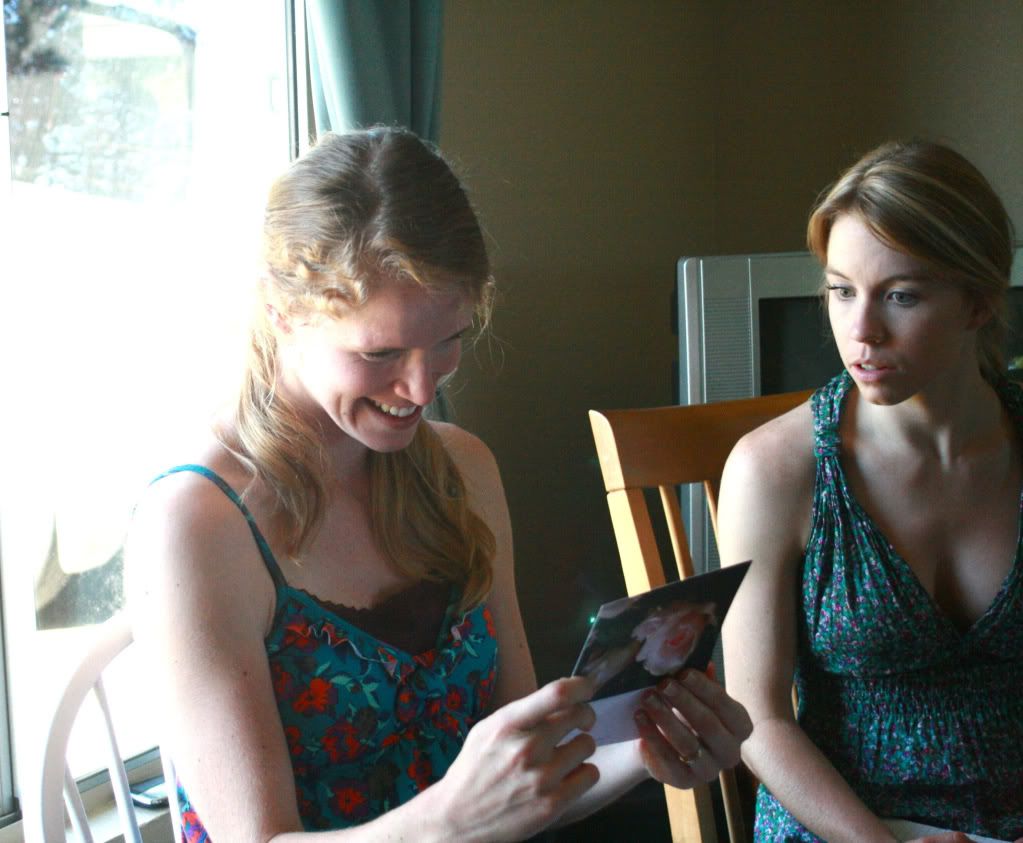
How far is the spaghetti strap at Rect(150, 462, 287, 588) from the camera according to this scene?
1094mm

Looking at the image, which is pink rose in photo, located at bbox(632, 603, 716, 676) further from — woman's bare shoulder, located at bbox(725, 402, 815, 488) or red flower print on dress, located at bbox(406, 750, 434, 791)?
woman's bare shoulder, located at bbox(725, 402, 815, 488)

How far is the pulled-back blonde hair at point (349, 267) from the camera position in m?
1.07

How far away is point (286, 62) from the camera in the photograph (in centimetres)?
206

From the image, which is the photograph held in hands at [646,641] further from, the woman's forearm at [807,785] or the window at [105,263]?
the window at [105,263]

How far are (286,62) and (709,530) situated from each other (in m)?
1.13

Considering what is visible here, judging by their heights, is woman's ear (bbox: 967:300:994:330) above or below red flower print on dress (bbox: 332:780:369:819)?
above

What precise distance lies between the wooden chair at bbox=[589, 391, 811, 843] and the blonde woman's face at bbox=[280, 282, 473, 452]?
1.44 feet

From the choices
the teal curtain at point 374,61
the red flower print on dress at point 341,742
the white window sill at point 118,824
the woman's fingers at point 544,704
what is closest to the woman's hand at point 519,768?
the woman's fingers at point 544,704

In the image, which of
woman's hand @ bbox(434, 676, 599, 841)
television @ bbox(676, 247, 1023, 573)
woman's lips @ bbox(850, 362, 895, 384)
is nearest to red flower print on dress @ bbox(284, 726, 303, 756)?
woman's hand @ bbox(434, 676, 599, 841)

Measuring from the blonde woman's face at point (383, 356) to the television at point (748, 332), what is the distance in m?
1.04

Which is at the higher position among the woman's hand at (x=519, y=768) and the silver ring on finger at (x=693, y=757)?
the woman's hand at (x=519, y=768)

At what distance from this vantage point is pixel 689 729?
1.03 m

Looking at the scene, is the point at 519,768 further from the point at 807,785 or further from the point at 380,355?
the point at 807,785

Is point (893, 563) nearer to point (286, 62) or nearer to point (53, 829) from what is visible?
point (53, 829)
